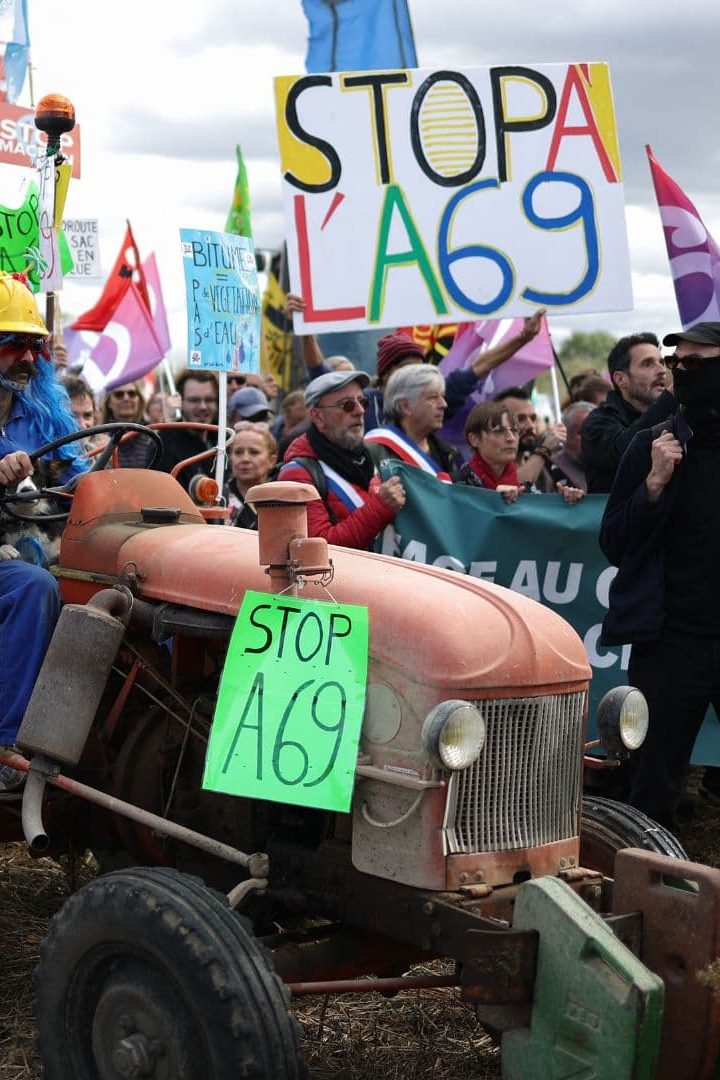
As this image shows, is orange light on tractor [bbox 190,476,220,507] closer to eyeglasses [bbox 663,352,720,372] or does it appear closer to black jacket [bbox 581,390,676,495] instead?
eyeglasses [bbox 663,352,720,372]

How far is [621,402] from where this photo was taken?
22.8 ft

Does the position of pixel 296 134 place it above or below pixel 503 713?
above

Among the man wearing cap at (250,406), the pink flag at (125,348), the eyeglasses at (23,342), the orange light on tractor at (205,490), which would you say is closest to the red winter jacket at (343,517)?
the orange light on tractor at (205,490)

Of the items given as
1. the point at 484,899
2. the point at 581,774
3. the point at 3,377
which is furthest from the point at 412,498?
the point at 484,899

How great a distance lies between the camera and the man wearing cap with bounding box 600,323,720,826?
16.1 ft

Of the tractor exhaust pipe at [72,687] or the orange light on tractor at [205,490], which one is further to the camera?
the orange light on tractor at [205,490]

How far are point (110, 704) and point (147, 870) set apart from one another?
0.92 m

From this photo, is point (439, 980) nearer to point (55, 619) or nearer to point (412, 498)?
point (55, 619)

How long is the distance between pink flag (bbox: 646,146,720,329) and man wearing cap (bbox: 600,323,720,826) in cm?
225

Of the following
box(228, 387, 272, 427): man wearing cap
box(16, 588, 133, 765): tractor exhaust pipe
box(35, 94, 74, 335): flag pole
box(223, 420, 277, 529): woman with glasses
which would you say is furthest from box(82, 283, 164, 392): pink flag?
box(16, 588, 133, 765): tractor exhaust pipe

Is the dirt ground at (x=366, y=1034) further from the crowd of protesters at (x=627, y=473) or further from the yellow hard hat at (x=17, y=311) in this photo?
the yellow hard hat at (x=17, y=311)

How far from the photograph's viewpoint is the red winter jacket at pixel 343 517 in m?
5.36

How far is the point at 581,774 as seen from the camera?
3.76 meters

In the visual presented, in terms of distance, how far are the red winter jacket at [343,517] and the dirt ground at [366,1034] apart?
158cm
